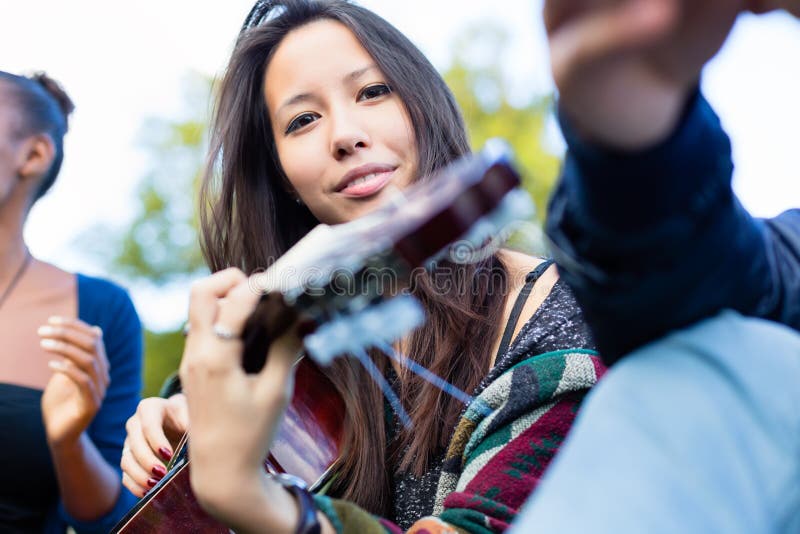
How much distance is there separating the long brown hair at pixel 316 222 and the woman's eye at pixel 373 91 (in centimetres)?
3

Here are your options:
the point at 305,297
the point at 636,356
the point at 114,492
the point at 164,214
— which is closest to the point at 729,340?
the point at 636,356

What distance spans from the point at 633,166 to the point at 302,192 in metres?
1.37

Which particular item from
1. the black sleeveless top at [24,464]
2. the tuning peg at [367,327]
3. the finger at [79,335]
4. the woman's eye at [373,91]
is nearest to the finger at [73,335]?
the finger at [79,335]

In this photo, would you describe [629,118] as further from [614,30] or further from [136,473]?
[136,473]

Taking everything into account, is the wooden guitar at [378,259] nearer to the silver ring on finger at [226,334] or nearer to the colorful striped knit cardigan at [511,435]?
the silver ring on finger at [226,334]

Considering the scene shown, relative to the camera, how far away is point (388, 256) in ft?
3.05

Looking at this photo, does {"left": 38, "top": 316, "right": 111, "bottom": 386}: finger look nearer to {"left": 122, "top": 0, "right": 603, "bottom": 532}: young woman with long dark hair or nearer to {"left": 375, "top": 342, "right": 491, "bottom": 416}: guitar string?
{"left": 122, "top": 0, "right": 603, "bottom": 532}: young woman with long dark hair

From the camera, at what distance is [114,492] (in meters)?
2.33

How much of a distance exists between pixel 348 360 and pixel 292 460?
0.33 m

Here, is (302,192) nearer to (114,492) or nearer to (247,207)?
(247,207)

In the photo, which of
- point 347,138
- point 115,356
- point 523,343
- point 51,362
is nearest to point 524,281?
point 523,343

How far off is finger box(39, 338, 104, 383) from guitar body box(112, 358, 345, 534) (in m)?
0.52

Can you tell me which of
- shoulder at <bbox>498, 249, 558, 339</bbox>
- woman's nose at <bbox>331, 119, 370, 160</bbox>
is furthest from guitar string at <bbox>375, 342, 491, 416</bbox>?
woman's nose at <bbox>331, 119, 370, 160</bbox>

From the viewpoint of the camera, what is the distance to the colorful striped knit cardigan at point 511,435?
1.24m
